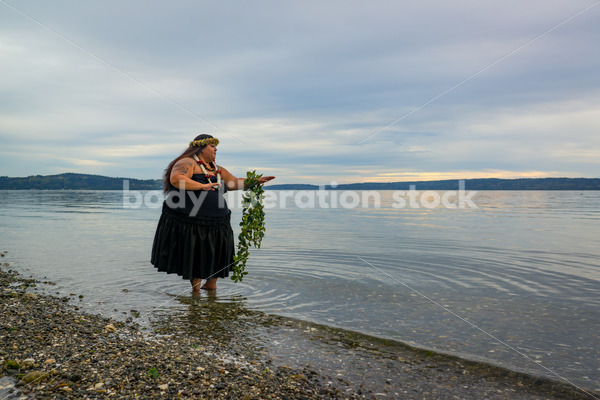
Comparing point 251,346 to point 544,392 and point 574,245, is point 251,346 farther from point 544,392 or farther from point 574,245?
point 574,245

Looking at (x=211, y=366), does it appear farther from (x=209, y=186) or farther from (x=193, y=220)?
(x=193, y=220)

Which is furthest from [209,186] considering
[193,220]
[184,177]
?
[193,220]

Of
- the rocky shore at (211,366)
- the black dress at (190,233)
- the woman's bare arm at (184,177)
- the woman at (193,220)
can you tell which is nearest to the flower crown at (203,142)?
the woman at (193,220)

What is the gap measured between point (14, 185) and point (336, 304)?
18312 centimetres

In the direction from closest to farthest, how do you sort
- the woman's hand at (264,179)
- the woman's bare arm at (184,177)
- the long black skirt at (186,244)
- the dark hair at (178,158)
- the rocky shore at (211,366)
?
the rocky shore at (211,366), the woman's bare arm at (184,177), the dark hair at (178,158), the long black skirt at (186,244), the woman's hand at (264,179)

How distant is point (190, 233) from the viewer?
30.3 feet

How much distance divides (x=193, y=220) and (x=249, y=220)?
1.46 meters

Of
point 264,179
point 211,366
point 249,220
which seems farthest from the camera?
point 249,220

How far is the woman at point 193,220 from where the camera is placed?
9.17 meters

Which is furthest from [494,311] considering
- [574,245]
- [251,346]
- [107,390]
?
[574,245]

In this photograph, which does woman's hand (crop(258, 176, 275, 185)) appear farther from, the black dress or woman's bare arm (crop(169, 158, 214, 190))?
woman's bare arm (crop(169, 158, 214, 190))

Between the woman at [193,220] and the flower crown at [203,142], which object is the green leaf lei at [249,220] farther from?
the flower crown at [203,142]

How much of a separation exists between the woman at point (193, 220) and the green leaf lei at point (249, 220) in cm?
59

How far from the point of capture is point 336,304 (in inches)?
363
